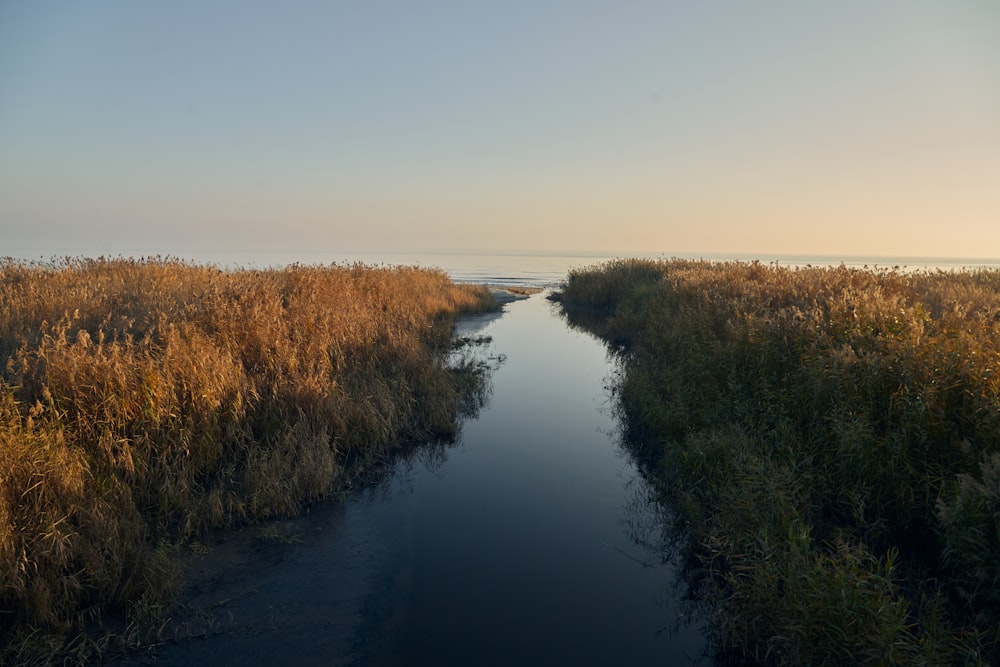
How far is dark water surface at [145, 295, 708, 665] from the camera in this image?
14.9 feet

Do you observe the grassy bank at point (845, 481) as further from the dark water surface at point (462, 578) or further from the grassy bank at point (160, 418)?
the grassy bank at point (160, 418)

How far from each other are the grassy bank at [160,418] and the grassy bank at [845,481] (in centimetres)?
495

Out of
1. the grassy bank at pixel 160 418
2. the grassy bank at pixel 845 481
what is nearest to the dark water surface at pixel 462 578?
the grassy bank at pixel 160 418

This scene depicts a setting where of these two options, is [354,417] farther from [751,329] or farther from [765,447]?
[751,329]

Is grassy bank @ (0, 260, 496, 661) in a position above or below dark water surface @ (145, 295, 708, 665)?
above

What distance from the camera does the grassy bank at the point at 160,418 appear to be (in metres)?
4.62

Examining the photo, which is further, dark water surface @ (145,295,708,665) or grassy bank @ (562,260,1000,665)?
dark water surface @ (145,295,708,665)

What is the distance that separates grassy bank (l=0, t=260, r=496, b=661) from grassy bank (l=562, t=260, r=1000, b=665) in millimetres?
4946

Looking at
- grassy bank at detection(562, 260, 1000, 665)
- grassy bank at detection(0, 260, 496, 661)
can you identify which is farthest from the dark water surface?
grassy bank at detection(562, 260, 1000, 665)

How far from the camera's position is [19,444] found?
4930 mm

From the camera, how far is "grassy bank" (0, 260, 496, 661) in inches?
182

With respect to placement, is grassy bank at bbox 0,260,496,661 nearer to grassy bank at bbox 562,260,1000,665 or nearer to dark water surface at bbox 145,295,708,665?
dark water surface at bbox 145,295,708,665

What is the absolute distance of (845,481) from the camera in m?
5.35

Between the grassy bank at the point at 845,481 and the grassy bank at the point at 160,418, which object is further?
the grassy bank at the point at 160,418
